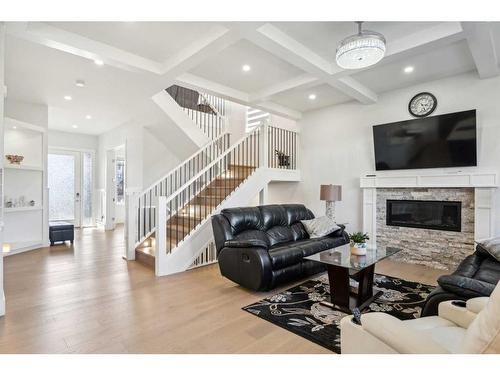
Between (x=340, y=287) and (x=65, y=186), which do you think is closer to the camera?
(x=340, y=287)

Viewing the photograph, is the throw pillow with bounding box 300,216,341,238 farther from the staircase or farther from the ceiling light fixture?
the ceiling light fixture

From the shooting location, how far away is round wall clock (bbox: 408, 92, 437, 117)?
4609mm

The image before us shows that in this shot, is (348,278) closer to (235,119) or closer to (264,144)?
A: (264,144)

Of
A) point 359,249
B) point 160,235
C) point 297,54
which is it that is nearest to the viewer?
point 359,249

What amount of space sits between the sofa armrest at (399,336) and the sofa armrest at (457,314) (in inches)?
24.8

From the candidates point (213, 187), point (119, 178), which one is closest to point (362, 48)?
point (213, 187)

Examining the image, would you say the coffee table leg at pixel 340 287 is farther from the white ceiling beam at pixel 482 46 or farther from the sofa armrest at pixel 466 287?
the white ceiling beam at pixel 482 46

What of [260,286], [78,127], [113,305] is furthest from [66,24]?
[78,127]

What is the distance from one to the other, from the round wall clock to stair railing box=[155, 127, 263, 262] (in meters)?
2.79

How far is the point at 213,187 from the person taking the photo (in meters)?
5.64

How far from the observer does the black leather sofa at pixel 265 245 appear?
319cm

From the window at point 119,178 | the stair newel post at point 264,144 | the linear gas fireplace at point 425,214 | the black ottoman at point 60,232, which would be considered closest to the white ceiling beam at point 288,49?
the stair newel post at point 264,144

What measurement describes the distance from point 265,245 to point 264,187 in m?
2.42

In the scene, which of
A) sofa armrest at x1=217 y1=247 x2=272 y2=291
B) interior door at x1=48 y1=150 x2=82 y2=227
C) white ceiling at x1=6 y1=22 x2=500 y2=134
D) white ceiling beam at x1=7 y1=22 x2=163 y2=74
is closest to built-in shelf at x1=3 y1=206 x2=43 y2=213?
white ceiling at x1=6 y1=22 x2=500 y2=134
